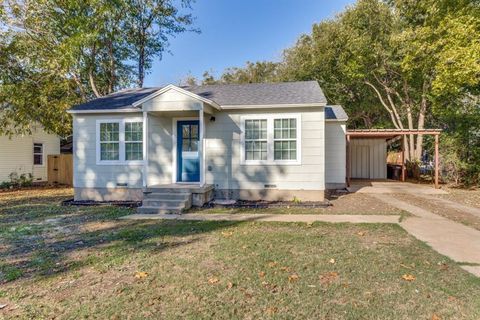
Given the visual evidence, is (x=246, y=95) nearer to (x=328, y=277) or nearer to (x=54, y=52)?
(x=328, y=277)

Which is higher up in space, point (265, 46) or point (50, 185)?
point (265, 46)

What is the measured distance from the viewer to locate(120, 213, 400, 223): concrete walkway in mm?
7562

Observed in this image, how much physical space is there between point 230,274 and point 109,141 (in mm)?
8310

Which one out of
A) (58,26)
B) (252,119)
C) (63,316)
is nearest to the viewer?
(63,316)

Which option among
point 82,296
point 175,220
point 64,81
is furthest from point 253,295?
point 64,81

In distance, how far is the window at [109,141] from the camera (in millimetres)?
10867

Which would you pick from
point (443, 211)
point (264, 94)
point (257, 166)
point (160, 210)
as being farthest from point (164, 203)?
point (443, 211)

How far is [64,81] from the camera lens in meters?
16.4

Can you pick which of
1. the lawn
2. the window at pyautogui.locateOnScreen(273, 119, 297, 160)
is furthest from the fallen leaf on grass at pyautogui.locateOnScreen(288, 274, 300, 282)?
the window at pyautogui.locateOnScreen(273, 119, 297, 160)

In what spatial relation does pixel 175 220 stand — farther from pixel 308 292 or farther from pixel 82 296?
pixel 308 292

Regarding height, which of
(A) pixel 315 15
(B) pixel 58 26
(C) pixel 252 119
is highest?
(A) pixel 315 15

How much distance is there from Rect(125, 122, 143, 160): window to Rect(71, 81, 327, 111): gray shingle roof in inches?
28.7

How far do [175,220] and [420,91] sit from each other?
62.0 feet

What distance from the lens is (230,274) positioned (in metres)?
4.20
